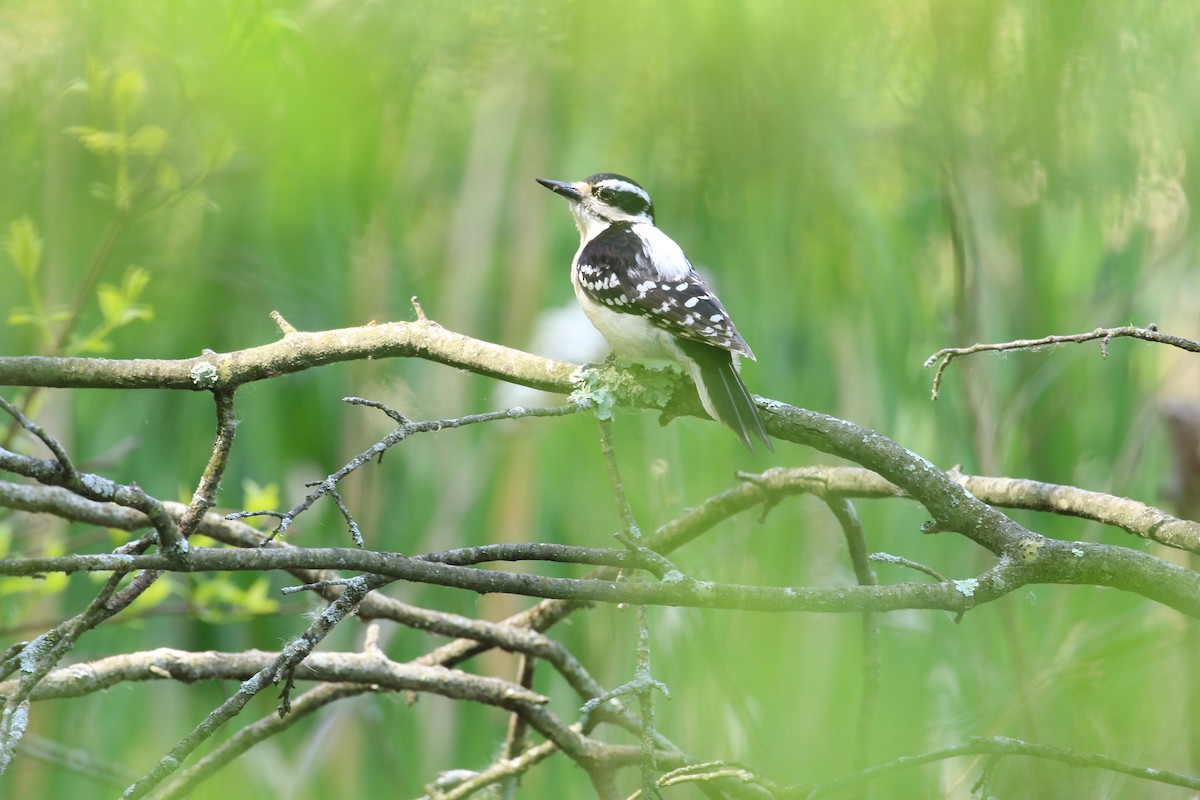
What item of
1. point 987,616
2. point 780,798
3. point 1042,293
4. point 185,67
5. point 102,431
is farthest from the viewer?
point 102,431

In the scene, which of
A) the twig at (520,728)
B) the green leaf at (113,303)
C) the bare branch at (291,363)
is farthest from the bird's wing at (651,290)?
the green leaf at (113,303)

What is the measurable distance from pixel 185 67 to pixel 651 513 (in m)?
1.32

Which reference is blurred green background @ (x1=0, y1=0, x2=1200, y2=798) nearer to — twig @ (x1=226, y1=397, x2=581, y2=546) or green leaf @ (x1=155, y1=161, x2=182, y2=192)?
green leaf @ (x1=155, y1=161, x2=182, y2=192)

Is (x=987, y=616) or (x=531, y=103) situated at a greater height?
(x=531, y=103)

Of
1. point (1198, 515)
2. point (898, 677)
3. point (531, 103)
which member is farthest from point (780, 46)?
point (531, 103)

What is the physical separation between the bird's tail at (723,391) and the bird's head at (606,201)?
0.82 m

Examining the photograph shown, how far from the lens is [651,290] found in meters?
2.20

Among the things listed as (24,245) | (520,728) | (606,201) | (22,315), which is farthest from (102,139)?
(606,201)

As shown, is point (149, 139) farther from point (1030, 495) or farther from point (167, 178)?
point (1030, 495)

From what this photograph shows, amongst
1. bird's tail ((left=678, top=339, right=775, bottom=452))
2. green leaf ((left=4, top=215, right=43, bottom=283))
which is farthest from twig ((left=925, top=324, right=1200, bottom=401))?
green leaf ((left=4, top=215, right=43, bottom=283))

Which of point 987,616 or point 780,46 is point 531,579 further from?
Answer: point 987,616

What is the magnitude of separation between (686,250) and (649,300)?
79 centimetres

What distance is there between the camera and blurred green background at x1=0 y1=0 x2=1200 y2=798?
1.57m

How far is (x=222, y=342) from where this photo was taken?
3438 millimetres
